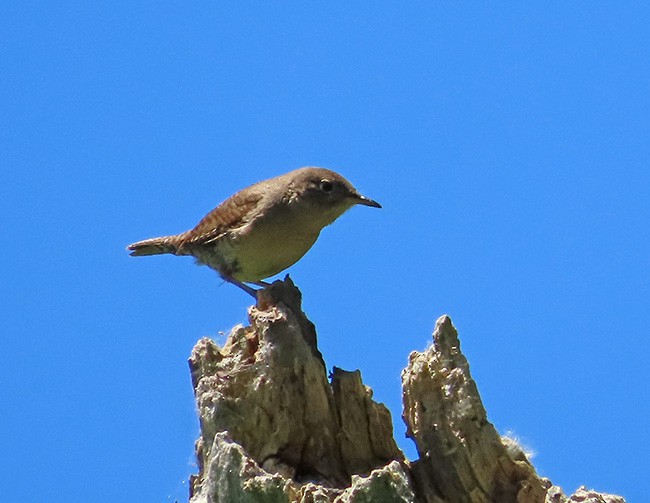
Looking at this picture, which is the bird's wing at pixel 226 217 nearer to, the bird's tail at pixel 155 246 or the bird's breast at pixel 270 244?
the bird's breast at pixel 270 244

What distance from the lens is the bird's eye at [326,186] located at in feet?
27.6

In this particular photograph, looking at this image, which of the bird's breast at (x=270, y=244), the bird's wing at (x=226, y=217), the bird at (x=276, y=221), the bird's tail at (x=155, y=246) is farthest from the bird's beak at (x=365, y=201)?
the bird's tail at (x=155, y=246)

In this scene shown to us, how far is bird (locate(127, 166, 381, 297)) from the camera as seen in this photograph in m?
8.35

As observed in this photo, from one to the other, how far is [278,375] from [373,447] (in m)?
0.64

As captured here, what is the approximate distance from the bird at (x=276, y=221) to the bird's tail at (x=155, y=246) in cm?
85

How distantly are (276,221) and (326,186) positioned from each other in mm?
465

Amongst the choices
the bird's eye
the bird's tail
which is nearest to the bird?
the bird's eye

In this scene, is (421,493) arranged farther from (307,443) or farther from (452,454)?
(307,443)

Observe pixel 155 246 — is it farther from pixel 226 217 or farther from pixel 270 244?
pixel 270 244

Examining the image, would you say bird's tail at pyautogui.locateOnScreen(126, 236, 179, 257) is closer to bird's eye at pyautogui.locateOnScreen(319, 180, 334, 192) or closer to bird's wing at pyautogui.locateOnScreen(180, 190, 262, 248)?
bird's wing at pyautogui.locateOnScreen(180, 190, 262, 248)

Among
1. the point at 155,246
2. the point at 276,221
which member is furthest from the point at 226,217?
the point at 155,246

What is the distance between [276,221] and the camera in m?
8.36

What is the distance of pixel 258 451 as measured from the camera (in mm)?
5750

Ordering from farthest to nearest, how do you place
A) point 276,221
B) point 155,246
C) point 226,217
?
point 155,246 < point 226,217 < point 276,221
